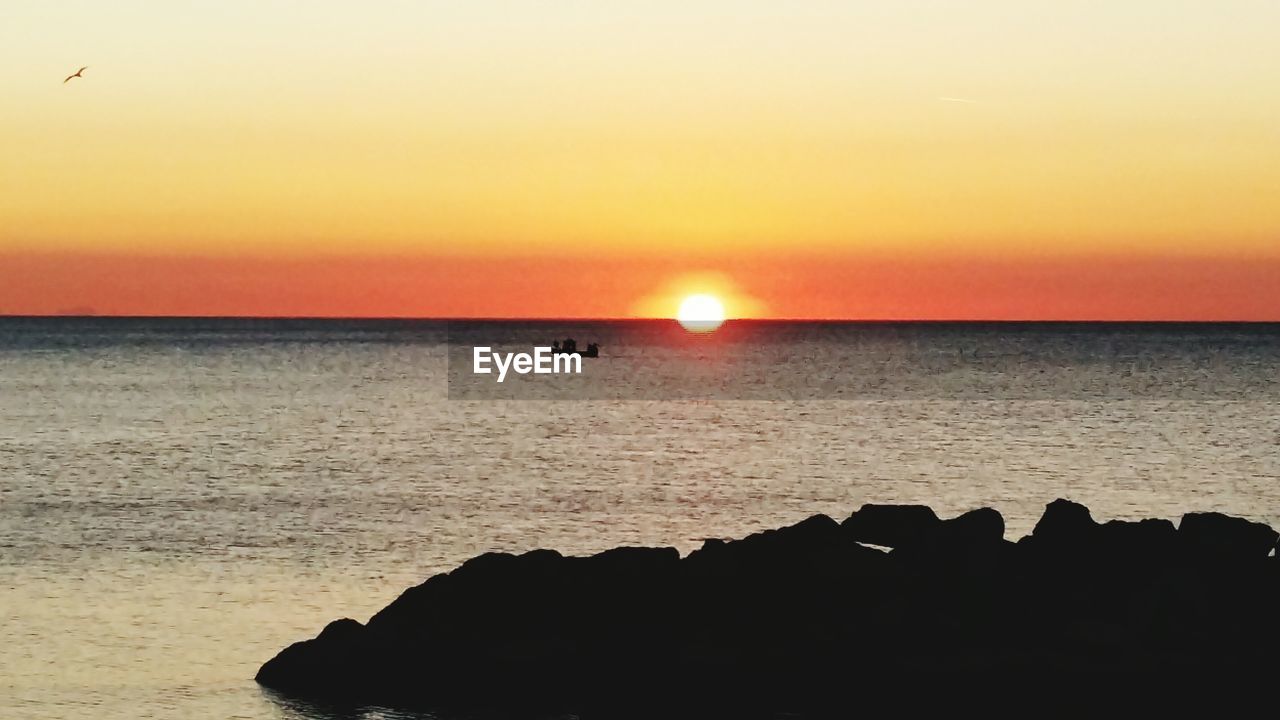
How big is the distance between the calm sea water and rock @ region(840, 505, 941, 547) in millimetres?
9317

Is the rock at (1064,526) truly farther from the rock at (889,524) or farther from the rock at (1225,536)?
the rock at (889,524)

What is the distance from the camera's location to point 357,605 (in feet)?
114

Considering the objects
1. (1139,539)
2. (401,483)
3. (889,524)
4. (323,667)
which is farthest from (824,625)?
(401,483)

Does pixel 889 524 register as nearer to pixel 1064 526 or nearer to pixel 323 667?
pixel 1064 526

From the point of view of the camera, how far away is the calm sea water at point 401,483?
32.2 m

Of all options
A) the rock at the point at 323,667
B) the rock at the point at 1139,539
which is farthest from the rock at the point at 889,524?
the rock at the point at 323,667

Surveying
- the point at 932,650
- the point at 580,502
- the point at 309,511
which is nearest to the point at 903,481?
the point at 580,502

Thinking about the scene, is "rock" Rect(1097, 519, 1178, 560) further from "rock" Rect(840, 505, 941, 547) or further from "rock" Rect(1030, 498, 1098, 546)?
"rock" Rect(840, 505, 941, 547)

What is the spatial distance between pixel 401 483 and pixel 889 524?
32.2 m

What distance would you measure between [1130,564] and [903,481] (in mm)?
31378

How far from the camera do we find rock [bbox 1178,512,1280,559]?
1201 inches

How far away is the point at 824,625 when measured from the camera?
2786 cm

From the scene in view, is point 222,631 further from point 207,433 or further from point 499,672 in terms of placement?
point 207,433

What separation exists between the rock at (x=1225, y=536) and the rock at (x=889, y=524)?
4383mm
